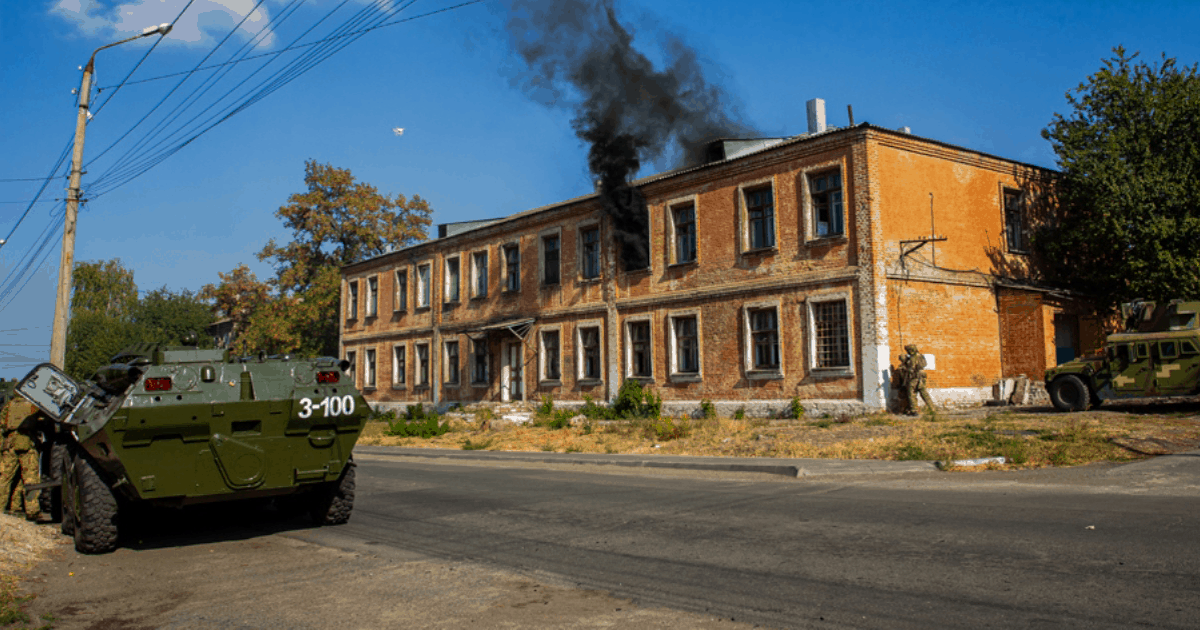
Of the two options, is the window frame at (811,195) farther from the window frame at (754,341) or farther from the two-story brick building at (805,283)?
the window frame at (754,341)

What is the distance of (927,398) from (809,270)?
4.55 metres

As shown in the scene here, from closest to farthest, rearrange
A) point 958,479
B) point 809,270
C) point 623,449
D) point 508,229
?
point 958,479 → point 623,449 → point 809,270 → point 508,229

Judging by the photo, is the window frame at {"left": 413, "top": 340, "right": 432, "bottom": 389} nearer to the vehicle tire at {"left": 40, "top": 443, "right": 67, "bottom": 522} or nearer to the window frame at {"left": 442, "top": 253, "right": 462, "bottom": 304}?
the window frame at {"left": 442, "top": 253, "right": 462, "bottom": 304}

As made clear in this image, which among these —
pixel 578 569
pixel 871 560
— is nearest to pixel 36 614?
pixel 578 569

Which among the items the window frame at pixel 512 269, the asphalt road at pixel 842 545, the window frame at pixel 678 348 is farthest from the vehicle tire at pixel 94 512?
the window frame at pixel 512 269

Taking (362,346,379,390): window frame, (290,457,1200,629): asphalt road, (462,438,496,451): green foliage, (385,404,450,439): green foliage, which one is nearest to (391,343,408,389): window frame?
(362,346,379,390): window frame

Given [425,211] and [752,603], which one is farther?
[425,211]

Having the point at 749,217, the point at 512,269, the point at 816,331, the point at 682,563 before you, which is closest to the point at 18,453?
the point at 682,563

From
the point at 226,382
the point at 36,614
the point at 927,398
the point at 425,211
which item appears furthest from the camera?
the point at 425,211

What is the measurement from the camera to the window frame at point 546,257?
30.4 m

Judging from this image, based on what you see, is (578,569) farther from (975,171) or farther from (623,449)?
(975,171)

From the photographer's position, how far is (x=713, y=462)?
1478 cm

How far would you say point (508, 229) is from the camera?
32.8m

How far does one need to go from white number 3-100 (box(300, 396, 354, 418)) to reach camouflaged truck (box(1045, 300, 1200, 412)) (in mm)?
16811
